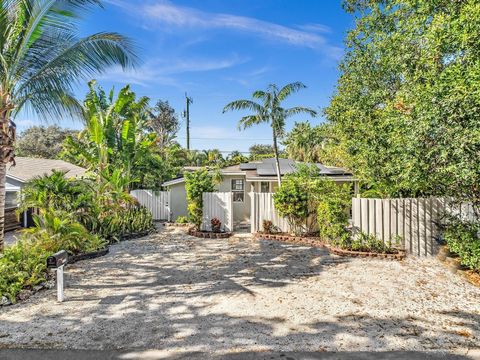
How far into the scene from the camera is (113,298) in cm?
547

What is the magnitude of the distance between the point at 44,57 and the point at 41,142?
37948 millimetres

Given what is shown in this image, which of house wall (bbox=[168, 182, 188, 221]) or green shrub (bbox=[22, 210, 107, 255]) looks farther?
house wall (bbox=[168, 182, 188, 221])

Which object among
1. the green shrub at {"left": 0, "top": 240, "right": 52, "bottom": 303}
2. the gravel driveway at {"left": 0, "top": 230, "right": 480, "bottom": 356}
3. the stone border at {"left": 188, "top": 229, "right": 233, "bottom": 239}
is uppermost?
the green shrub at {"left": 0, "top": 240, "right": 52, "bottom": 303}

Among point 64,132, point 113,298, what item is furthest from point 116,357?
point 64,132

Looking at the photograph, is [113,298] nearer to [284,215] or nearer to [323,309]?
[323,309]

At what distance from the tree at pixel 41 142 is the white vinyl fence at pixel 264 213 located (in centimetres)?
3487

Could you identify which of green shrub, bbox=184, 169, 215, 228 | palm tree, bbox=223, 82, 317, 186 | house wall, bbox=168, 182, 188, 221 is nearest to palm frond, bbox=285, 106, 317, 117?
palm tree, bbox=223, 82, 317, 186

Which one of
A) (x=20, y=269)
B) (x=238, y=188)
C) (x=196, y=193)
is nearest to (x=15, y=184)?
(x=196, y=193)

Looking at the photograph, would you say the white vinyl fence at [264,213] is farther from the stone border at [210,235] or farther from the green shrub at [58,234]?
the green shrub at [58,234]

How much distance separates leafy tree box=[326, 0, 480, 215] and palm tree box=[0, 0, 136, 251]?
7128 mm

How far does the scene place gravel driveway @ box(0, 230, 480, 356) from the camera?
386 centimetres

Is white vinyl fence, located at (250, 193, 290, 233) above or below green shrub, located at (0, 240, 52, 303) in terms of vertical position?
above

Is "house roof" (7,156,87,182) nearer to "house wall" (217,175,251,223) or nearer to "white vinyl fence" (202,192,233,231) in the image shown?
"white vinyl fence" (202,192,233,231)

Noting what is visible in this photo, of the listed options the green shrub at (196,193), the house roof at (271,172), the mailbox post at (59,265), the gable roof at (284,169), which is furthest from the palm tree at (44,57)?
the gable roof at (284,169)
